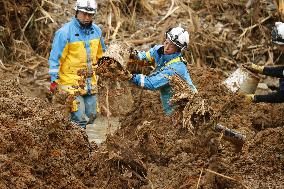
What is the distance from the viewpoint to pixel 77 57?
6.77 m

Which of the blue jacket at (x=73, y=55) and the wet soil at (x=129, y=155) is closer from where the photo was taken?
the wet soil at (x=129, y=155)

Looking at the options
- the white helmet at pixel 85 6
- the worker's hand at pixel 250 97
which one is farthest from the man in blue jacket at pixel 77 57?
the worker's hand at pixel 250 97

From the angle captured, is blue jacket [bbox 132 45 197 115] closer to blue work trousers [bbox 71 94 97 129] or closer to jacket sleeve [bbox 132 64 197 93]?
jacket sleeve [bbox 132 64 197 93]

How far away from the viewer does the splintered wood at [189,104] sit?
514 centimetres

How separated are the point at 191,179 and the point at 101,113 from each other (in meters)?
3.61

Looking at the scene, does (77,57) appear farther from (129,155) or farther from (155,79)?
(129,155)

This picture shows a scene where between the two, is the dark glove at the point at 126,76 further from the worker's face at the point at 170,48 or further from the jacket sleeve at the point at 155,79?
the worker's face at the point at 170,48

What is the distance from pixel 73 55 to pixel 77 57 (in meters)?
0.05

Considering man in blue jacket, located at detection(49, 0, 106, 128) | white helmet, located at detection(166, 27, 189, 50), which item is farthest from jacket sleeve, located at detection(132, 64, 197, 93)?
man in blue jacket, located at detection(49, 0, 106, 128)

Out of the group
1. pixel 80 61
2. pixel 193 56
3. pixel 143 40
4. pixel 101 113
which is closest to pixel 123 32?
pixel 143 40

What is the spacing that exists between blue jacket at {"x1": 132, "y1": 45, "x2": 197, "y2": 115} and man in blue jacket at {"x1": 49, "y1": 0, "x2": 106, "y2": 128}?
733 mm

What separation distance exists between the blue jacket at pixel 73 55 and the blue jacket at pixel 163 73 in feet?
2.45

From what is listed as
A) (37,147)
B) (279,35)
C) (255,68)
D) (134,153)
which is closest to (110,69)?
(134,153)

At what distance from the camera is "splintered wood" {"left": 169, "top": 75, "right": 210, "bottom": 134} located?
5145 mm
